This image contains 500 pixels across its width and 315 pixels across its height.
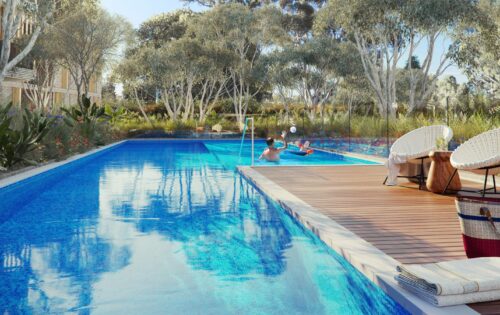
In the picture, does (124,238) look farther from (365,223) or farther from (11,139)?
(11,139)

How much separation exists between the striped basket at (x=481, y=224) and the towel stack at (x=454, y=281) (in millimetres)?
297

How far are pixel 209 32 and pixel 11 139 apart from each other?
24008mm

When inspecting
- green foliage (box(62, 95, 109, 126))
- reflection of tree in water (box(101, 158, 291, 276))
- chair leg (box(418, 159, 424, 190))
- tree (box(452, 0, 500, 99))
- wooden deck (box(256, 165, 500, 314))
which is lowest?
reflection of tree in water (box(101, 158, 291, 276))

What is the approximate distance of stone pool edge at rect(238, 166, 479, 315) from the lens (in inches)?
126

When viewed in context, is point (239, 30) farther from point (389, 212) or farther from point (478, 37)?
point (389, 212)

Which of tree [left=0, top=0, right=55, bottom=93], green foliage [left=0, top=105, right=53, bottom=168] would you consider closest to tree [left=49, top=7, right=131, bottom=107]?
tree [left=0, top=0, right=55, bottom=93]

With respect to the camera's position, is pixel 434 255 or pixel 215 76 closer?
pixel 434 255

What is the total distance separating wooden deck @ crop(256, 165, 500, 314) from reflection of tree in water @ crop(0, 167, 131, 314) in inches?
103

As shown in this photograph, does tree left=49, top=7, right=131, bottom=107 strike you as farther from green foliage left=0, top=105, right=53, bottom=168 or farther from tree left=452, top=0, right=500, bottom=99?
tree left=452, top=0, right=500, bottom=99

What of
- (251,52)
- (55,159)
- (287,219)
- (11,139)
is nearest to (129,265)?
(287,219)

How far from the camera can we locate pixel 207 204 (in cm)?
828

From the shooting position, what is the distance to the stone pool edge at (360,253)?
10.5ft

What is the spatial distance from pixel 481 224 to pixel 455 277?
761mm

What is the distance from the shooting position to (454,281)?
10.5ft
